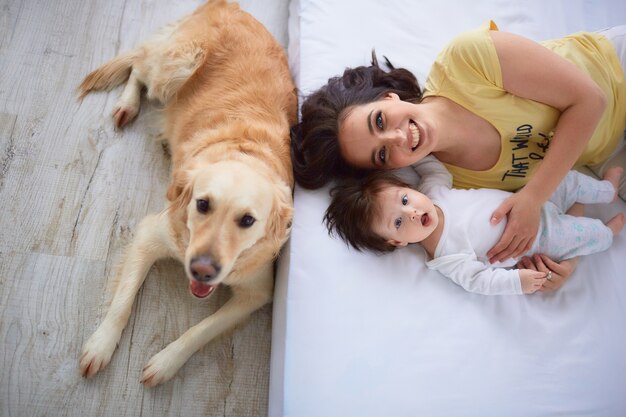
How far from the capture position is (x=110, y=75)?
187 centimetres

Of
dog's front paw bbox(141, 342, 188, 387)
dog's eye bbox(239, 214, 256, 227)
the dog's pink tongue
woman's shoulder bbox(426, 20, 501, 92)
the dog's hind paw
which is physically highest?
woman's shoulder bbox(426, 20, 501, 92)

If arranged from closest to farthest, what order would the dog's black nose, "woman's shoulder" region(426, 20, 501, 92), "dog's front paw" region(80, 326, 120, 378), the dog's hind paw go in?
the dog's black nose, "dog's front paw" region(80, 326, 120, 378), "woman's shoulder" region(426, 20, 501, 92), the dog's hind paw

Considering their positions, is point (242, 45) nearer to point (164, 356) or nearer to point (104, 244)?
point (104, 244)

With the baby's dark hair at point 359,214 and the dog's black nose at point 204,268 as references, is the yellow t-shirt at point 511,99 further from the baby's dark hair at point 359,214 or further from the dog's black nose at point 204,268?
the dog's black nose at point 204,268

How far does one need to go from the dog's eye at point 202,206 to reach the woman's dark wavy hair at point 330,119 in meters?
0.45

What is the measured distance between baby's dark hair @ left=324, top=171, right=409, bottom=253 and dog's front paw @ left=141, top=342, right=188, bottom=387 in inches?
25.2

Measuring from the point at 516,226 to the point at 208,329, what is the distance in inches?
43.1

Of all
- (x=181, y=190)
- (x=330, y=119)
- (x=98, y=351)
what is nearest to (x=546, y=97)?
(x=330, y=119)

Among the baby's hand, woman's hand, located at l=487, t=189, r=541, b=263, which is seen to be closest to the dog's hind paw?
woman's hand, located at l=487, t=189, r=541, b=263

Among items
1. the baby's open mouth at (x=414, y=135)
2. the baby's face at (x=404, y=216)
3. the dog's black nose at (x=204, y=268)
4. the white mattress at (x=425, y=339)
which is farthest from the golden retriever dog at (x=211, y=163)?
the baby's open mouth at (x=414, y=135)

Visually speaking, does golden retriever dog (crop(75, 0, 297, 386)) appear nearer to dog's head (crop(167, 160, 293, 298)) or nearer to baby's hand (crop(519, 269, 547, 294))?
dog's head (crop(167, 160, 293, 298))

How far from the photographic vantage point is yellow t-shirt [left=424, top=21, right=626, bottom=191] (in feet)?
4.80

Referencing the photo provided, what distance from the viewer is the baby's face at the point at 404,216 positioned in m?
1.37

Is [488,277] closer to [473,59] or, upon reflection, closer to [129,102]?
[473,59]
